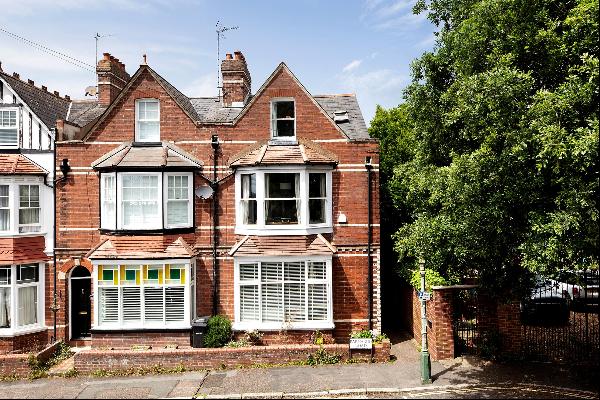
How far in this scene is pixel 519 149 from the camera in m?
11.2

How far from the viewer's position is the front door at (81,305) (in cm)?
1852

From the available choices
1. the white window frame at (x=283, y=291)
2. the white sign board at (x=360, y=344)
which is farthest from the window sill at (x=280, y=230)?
the white sign board at (x=360, y=344)

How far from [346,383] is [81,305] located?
1093 cm

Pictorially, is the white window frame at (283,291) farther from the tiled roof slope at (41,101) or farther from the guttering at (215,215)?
the tiled roof slope at (41,101)

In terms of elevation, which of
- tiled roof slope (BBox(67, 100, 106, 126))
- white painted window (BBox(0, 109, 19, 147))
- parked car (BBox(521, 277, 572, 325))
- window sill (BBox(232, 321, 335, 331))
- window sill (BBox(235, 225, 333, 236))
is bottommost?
window sill (BBox(232, 321, 335, 331))

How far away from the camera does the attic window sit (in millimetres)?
19719

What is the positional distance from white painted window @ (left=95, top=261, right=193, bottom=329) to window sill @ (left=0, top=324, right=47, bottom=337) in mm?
2655

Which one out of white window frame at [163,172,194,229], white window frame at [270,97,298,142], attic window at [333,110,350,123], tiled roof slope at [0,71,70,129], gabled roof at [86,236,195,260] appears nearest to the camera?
gabled roof at [86,236,195,260]

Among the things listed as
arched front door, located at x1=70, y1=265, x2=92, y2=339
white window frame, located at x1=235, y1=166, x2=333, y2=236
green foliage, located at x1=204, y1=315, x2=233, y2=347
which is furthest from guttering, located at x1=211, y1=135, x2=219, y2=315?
arched front door, located at x1=70, y1=265, x2=92, y2=339

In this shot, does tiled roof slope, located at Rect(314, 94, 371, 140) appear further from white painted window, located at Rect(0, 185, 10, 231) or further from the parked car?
white painted window, located at Rect(0, 185, 10, 231)

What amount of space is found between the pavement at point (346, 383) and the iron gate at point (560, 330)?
61cm

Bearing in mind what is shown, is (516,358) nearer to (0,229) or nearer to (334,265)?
(334,265)

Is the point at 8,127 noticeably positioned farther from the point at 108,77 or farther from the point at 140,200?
the point at 140,200

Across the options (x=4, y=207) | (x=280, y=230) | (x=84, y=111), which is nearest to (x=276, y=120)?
(x=280, y=230)
